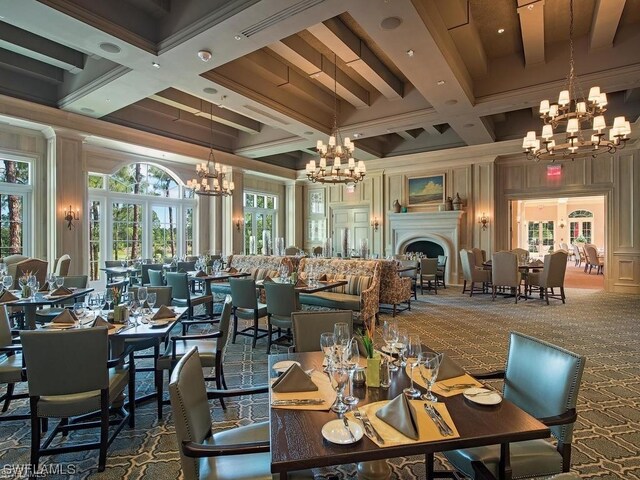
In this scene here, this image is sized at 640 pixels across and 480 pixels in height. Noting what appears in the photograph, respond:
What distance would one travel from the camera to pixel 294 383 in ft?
5.51

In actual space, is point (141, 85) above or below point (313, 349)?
above

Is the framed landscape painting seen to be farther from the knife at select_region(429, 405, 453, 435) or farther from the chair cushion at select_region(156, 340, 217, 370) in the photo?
the knife at select_region(429, 405, 453, 435)

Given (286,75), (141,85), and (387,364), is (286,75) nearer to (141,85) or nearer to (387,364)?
(141,85)

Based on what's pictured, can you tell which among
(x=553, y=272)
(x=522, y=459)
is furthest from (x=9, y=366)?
(x=553, y=272)

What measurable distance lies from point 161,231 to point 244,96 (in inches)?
209

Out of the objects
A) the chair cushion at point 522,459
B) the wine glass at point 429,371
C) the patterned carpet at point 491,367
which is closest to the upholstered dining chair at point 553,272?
the patterned carpet at point 491,367

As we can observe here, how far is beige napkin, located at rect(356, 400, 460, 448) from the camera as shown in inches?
49.6

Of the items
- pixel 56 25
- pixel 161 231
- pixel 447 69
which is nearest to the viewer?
pixel 56 25

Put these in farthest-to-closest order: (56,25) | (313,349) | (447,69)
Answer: (447,69), (56,25), (313,349)

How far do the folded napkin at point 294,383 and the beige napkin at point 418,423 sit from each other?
286 millimetres

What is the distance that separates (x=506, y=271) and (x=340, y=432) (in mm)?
7872

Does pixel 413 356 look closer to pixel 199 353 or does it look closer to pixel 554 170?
pixel 199 353

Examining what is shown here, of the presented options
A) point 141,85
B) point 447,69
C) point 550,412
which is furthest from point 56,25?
point 550,412

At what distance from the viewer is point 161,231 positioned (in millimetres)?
10219
